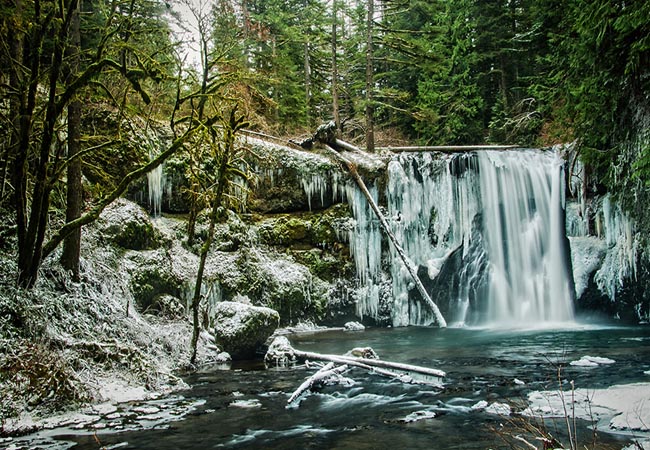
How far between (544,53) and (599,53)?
345 inches

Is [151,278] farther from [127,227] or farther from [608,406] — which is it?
[608,406]

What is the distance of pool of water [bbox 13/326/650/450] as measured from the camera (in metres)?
4.35

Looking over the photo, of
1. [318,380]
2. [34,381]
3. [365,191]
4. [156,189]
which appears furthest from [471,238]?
[34,381]

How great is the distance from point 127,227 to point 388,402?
842 centimetres

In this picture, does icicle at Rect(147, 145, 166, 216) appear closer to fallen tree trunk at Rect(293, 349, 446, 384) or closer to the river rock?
the river rock

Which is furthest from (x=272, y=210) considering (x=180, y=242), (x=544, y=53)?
(x=544, y=53)

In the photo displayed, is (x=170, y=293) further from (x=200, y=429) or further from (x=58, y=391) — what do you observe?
(x=200, y=429)

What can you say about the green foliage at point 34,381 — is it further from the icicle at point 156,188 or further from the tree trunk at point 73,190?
the icicle at point 156,188

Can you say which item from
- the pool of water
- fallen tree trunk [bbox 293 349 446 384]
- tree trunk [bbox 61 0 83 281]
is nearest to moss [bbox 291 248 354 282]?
the pool of water

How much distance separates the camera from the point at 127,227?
11.6 metres

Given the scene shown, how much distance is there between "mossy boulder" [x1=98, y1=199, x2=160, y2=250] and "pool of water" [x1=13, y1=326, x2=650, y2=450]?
5.03 metres

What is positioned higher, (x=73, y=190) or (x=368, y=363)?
(x=73, y=190)

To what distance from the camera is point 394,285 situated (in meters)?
14.7

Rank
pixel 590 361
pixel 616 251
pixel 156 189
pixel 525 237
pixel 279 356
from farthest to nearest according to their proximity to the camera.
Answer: pixel 525 237 < pixel 156 189 < pixel 616 251 < pixel 279 356 < pixel 590 361
